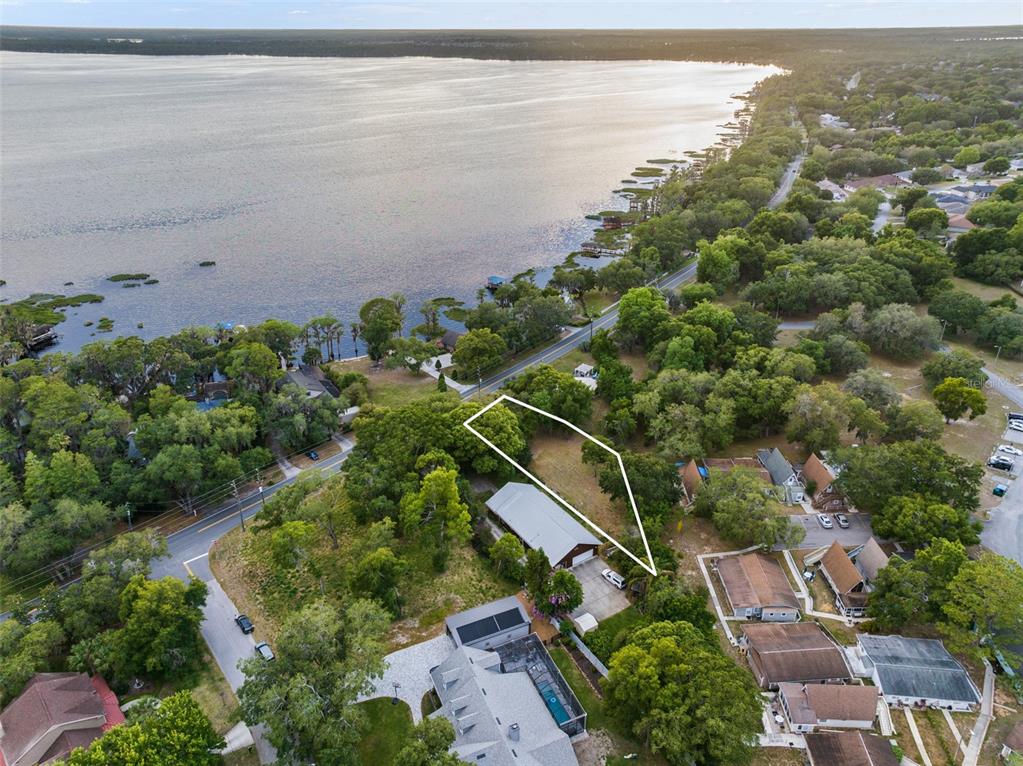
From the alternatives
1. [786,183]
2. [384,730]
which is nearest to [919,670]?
[384,730]

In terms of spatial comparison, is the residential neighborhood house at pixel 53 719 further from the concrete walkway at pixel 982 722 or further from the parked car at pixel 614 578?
the concrete walkway at pixel 982 722

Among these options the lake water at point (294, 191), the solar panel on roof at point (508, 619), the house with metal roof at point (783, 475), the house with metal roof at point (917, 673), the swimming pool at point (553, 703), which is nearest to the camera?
the swimming pool at point (553, 703)

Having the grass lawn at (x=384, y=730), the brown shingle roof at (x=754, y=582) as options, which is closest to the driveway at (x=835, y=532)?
the brown shingle roof at (x=754, y=582)

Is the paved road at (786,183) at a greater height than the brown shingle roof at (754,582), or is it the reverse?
the brown shingle roof at (754,582)

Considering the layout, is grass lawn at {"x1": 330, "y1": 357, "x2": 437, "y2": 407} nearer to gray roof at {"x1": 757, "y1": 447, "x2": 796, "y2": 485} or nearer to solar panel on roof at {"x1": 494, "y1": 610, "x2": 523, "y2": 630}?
solar panel on roof at {"x1": 494, "y1": 610, "x2": 523, "y2": 630}

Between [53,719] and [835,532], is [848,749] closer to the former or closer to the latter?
[835,532]

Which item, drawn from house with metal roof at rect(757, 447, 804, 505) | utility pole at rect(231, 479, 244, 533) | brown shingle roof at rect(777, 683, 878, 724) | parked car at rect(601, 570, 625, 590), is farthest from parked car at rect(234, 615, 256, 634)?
house with metal roof at rect(757, 447, 804, 505)

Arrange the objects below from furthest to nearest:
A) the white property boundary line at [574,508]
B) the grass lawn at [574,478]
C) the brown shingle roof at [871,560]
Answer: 1. the grass lawn at [574,478]
2. the white property boundary line at [574,508]
3. the brown shingle roof at [871,560]
